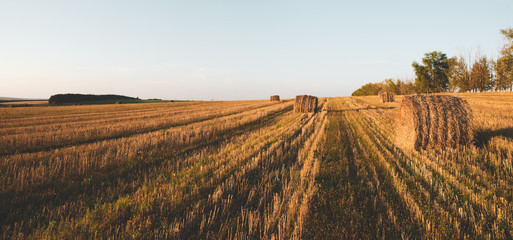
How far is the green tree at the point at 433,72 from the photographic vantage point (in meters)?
48.2

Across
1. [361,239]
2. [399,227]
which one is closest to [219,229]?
[361,239]

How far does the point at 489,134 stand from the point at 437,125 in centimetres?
238

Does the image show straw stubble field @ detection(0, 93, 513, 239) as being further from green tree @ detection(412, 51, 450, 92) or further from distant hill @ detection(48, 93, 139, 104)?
distant hill @ detection(48, 93, 139, 104)

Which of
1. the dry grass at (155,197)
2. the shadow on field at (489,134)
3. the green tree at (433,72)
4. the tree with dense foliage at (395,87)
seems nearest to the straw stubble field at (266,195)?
the dry grass at (155,197)

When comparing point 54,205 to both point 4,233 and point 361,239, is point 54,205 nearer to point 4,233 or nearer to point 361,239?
point 4,233

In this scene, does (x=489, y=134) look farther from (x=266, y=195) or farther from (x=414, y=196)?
(x=266, y=195)

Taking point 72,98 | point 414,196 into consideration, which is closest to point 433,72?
point 414,196

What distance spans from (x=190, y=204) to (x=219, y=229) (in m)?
0.82

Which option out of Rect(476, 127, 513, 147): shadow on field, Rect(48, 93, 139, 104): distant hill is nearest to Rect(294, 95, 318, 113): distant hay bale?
Rect(476, 127, 513, 147): shadow on field

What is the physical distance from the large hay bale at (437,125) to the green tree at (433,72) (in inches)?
2247

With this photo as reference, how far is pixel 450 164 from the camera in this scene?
4684 millimetres

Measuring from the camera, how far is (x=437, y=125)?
622 cm

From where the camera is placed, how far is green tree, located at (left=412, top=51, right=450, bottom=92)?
4825 cm

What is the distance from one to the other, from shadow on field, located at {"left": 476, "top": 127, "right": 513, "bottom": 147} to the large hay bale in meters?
0.45
